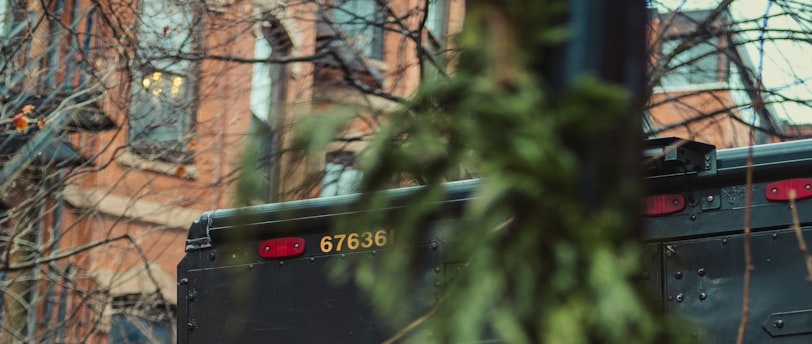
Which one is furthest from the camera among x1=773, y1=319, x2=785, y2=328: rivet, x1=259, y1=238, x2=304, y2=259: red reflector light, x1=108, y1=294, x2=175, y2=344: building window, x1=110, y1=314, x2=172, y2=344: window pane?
x1=110, y1=314, x2=172, y2=344: window pane

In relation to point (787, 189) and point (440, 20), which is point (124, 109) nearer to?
point (787, 189)

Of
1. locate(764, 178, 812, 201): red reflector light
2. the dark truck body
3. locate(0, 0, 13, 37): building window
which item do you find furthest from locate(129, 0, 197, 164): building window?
locate(764, 178, 812, 201): red reflector light

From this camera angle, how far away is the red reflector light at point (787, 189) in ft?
19.9

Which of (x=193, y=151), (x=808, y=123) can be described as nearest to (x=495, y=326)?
(x=808, y=123)

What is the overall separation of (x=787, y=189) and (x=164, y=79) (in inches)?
422

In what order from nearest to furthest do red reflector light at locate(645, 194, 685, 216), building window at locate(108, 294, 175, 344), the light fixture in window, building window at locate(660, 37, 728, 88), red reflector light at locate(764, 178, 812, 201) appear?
1. red reflector light at locate(764, 178, 812, 201)
2. red reflector light at locate(645, 194, 685, 216)
3. building window at locate(660, 37, 728, 88)
4. the light fixture in window
5. building window at locate(108, 294, 175, 344)

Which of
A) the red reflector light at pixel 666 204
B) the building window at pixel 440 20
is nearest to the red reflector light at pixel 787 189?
the red reflector light at pixel 666 204

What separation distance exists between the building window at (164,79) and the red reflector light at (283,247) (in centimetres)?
713

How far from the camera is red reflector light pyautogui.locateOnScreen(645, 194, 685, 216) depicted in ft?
21.0

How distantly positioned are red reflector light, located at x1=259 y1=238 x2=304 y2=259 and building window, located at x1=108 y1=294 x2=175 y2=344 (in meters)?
8.97

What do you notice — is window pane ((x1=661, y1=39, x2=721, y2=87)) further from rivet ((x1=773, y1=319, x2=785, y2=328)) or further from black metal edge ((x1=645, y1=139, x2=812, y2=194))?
rivet ((x1=773, y1=319, x2=785, y2=328))

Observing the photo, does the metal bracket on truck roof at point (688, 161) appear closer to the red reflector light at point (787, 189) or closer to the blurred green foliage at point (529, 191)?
the red reflector light at point (787, 189)

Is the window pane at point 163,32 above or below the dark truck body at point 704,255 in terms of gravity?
above

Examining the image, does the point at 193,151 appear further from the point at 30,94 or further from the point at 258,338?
the point at 258,338
